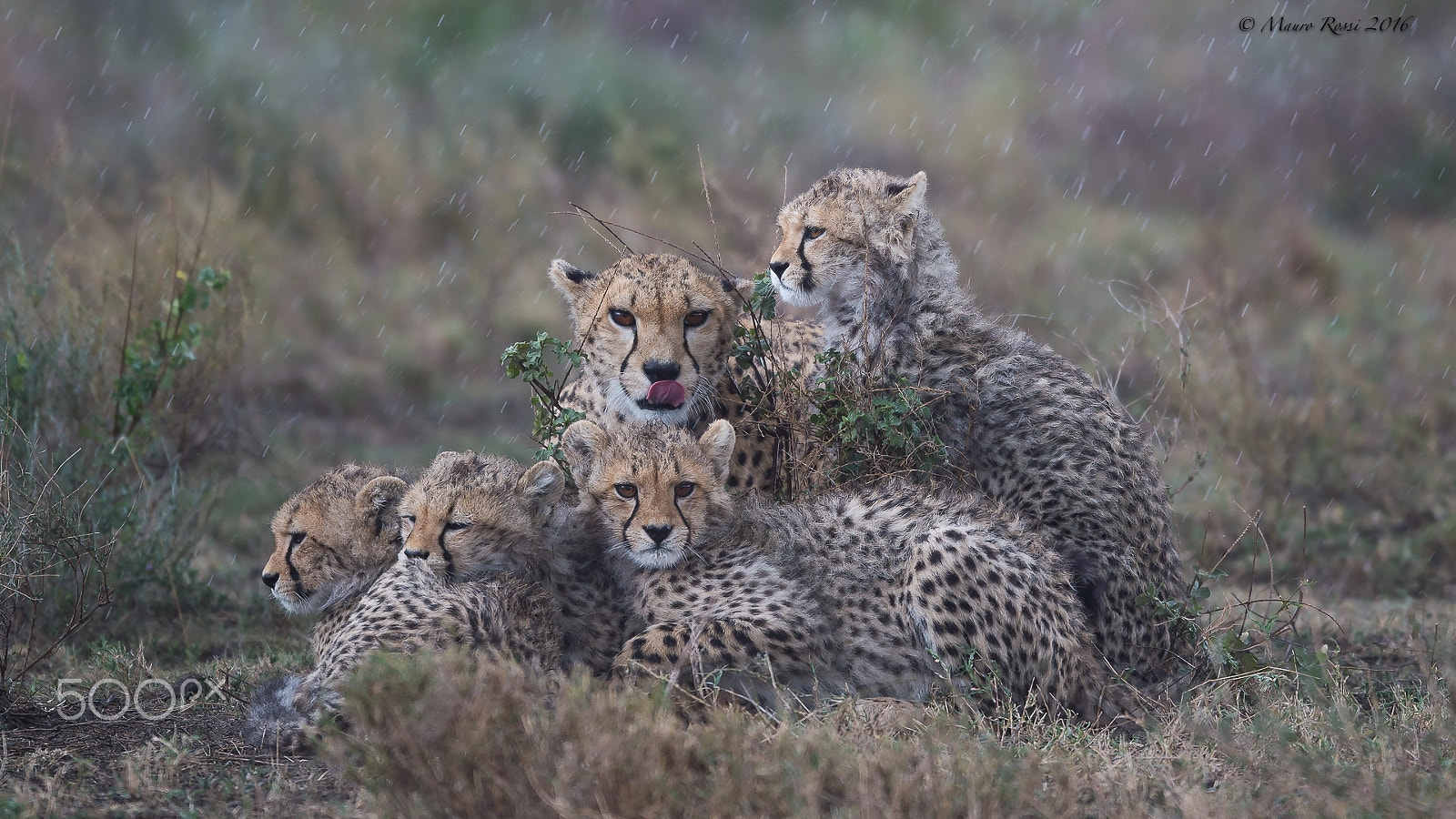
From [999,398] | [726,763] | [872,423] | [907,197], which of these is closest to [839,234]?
[907,197]

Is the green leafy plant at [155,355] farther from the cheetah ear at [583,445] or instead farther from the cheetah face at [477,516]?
the cheetah ear at [583,445]

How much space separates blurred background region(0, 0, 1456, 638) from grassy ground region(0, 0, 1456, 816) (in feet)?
0.16

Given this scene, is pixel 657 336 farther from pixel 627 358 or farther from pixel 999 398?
pixel 999 398

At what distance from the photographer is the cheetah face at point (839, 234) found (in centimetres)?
470

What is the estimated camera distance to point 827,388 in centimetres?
466

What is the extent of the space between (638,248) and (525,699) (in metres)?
9.17

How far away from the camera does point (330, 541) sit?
168 inches

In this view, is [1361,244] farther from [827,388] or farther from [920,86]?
[827,388]

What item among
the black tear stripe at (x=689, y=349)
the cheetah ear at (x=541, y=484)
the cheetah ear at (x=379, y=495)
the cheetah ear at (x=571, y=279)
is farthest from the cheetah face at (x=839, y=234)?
the cheetah ear at (x=379, y=495)

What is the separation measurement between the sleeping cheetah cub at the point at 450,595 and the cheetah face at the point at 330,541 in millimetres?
159

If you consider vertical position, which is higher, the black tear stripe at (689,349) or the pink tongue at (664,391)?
the black tear stripe at (689,349)

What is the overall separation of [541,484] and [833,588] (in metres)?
0.90

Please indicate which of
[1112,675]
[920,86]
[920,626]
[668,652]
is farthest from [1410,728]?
[920,86]

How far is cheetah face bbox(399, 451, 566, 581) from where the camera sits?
3.84 metres
